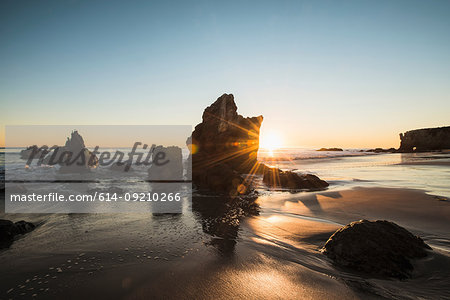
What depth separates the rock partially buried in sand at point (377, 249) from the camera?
4.32 meters

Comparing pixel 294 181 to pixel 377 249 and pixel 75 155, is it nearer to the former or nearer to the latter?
pixel 377 249

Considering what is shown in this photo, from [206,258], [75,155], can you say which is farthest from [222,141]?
[75,155]

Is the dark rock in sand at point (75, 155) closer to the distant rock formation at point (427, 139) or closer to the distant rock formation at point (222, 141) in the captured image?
the distant rock formation at point (222, 141)

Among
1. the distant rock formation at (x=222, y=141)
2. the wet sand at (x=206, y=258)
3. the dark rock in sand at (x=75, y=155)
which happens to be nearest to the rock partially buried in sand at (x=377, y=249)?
the wet sand at (x=206, y=258)

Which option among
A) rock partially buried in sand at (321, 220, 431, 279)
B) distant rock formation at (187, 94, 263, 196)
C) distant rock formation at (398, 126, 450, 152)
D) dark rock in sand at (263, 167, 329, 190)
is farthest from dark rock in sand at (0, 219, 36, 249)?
distant rock formation at (398, 126, 450, 152)

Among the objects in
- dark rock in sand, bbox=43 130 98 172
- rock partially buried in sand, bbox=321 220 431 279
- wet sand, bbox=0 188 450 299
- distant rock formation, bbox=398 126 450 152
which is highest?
distant rock formation, bbox=398 126 450 152

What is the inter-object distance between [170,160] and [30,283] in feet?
63.5

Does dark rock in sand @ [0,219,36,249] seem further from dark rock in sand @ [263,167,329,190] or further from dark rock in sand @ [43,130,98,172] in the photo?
dark rock in sand @ [43,130,98,172]

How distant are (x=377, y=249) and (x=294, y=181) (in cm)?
1189

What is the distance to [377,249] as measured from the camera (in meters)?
4.55

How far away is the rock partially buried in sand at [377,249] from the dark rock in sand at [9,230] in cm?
934

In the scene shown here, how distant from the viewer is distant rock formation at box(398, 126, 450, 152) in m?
78.3

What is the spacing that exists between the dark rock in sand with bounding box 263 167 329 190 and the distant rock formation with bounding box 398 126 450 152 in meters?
91.3

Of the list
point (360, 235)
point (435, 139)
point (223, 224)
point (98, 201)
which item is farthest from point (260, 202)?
point (435, 139)
